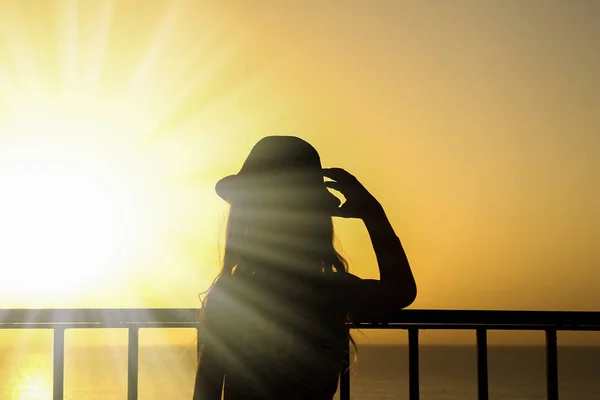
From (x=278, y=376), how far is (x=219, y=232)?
544 millimetres

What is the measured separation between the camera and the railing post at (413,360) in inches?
157

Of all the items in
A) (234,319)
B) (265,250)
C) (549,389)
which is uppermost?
(265,250)

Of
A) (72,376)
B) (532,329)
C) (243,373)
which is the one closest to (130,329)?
(243,373)

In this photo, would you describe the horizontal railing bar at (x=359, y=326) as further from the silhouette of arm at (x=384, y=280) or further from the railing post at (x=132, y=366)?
the silhouette of arm at (x=384, y=280)

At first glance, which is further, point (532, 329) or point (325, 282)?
point (532, 329)

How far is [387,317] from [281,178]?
1474mm

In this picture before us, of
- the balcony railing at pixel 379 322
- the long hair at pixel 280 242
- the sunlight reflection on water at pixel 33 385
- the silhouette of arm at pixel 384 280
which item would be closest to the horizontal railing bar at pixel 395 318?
the balcony railing at pixel 379 322

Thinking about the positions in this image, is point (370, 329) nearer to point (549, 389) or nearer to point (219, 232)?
point (549, 389)

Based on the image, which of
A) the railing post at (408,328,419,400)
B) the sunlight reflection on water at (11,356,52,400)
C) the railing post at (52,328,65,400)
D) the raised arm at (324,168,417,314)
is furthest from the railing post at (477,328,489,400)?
the sunlight reflection on water at (11,356,52,400)

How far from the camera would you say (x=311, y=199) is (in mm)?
2605

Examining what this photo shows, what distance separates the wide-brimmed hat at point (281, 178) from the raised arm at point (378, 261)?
0.06 m

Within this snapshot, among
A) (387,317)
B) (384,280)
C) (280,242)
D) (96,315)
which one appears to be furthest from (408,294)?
(96,315)

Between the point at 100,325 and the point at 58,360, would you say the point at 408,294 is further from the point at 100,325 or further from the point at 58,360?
the point at 58,360

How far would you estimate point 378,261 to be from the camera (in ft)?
8.39
